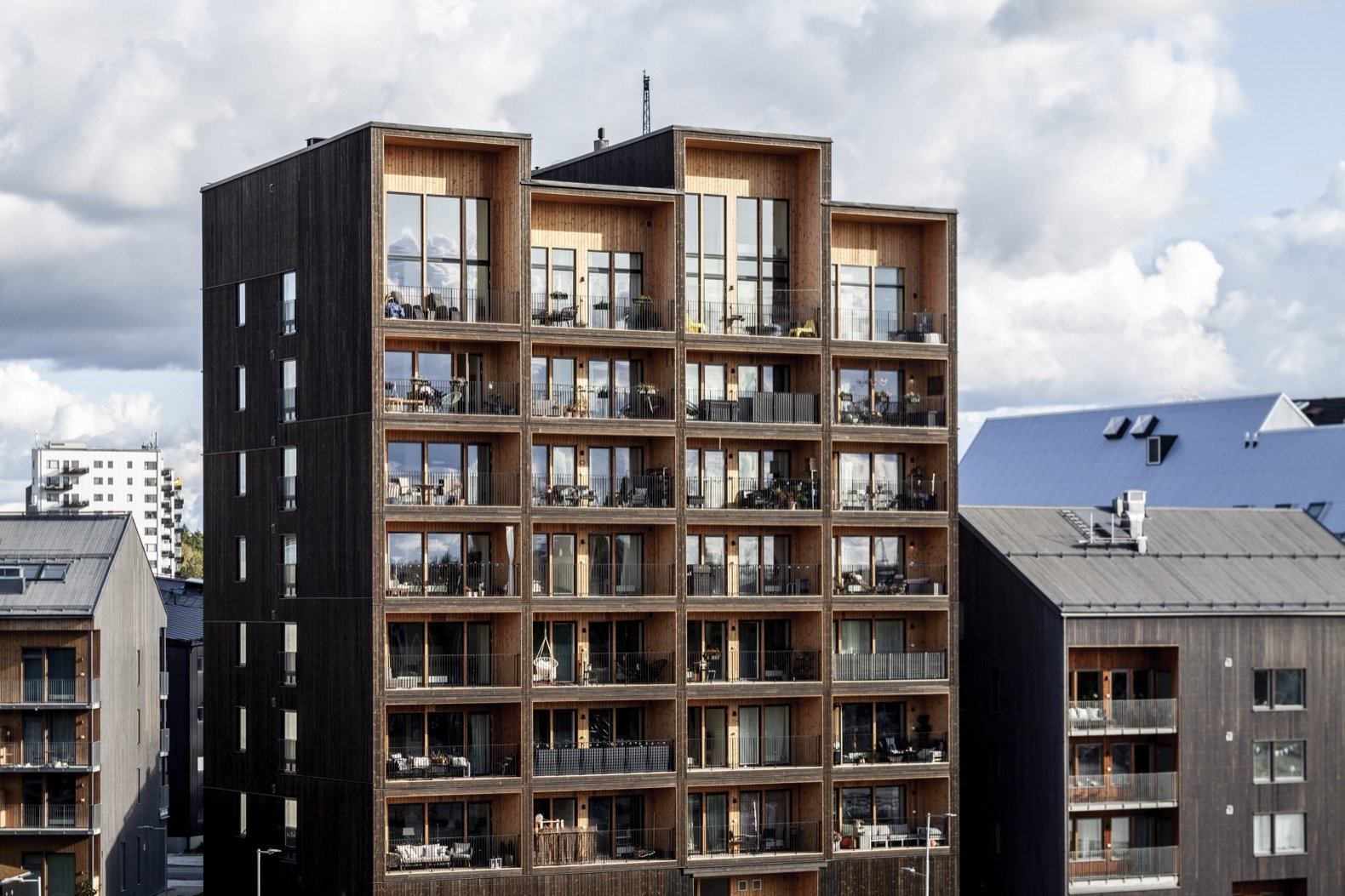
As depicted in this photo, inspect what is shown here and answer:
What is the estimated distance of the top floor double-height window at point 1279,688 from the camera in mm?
85312

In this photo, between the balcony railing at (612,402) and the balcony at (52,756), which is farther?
the balcony at (52,756)

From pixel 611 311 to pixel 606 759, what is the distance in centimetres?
1750

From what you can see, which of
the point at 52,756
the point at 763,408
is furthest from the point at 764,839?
the point at 52,756

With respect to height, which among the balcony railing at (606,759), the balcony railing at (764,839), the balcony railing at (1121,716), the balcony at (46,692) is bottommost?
the balcony railing at (764,839)

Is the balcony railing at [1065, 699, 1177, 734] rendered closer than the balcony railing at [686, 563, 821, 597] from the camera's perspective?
No

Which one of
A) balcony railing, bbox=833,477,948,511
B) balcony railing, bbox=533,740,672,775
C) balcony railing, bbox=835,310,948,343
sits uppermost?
balcony railing, bbox=835,310,948,343

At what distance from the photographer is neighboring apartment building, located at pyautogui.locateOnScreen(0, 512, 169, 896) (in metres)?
85.7

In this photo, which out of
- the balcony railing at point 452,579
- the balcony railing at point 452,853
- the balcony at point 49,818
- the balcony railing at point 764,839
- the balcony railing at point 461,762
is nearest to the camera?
the balcony railing at point 452,853

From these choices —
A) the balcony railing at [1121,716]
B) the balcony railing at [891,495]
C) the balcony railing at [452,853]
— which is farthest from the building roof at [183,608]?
the balcony railing at [1121,716]

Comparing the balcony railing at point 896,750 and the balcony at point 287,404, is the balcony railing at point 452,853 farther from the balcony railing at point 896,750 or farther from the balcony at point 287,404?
the balcony at point 287,404

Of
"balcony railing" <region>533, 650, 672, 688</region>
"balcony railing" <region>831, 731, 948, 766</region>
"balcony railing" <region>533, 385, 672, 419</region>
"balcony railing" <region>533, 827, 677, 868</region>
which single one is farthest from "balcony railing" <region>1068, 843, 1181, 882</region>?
"balcony railing" <region>533, 385, 672, 419</region>

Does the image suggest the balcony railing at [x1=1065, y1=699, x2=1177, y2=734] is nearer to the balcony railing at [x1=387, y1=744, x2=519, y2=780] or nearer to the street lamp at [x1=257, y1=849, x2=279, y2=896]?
the street lamp at [x1=257, y1=849, x2=279, y2=896]

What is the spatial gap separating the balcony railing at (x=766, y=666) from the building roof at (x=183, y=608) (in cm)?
4306

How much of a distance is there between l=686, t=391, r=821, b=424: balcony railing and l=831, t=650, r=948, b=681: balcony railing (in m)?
9.73
